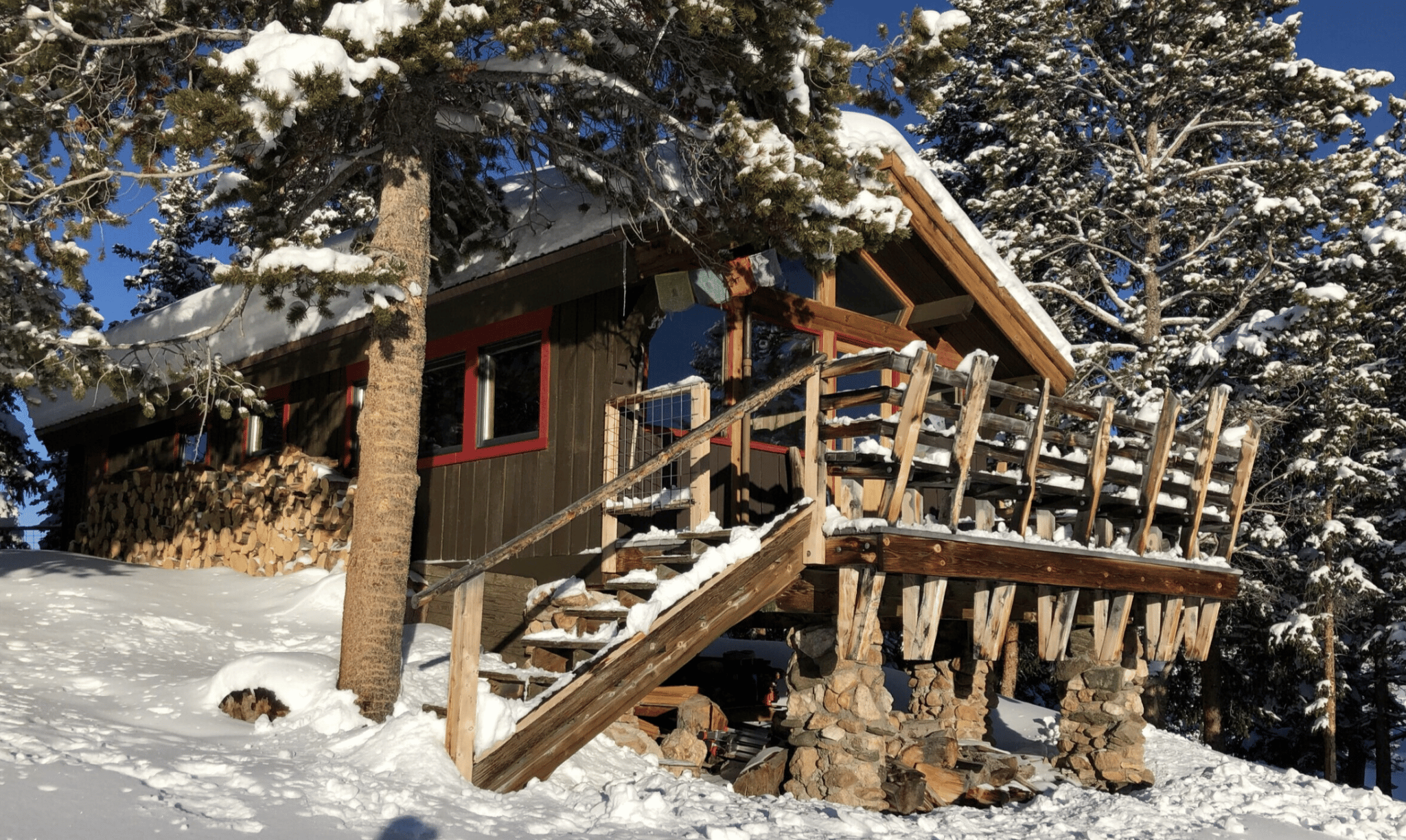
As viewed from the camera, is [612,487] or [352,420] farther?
[352,420]

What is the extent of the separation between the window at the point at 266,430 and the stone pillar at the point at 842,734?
9.63m

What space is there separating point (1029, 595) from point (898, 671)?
263 inches

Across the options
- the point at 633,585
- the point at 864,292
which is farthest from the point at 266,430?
the point at 633,585

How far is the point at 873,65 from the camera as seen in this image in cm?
937

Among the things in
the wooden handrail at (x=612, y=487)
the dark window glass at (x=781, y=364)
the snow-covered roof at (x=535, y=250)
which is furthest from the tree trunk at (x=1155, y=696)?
the wooden handrail at (x=612, y=487)

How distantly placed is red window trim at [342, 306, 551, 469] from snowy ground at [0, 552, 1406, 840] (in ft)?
5.87

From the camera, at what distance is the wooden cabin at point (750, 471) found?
7785mm

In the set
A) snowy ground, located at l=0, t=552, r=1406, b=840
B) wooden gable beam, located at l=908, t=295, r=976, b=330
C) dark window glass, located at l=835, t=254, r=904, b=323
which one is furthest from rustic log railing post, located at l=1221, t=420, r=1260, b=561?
dark window glass, located at l=835, t=254, r=904, b=323

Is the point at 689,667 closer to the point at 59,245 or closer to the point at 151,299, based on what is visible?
the point at 59,245

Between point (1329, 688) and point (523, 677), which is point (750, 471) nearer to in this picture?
point (523, 677)

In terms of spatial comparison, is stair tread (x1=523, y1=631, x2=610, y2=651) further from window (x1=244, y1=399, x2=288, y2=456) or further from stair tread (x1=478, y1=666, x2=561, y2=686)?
window (x1=244, y1=399, x2=288, y2=456)

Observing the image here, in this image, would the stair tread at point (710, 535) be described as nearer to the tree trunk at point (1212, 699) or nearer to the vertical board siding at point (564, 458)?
the vertical board siding at point (564, 458)

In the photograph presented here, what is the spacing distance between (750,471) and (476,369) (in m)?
3.07

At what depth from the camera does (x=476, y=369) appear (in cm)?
1171
